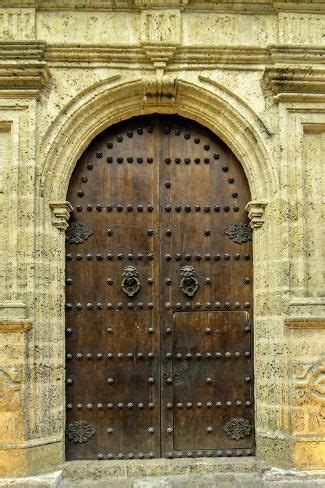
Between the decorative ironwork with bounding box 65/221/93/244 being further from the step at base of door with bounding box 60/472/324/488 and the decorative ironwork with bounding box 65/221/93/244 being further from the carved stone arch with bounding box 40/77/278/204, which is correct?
the step at base of door with bounding box 60/472/324/488

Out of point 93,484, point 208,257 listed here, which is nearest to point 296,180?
point 208,257

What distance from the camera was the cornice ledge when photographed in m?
3.96

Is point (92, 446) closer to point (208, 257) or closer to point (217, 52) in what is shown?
point (208, 257)

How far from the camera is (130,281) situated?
4.08 meters

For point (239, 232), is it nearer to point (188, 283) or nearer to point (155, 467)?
point (188, 283)

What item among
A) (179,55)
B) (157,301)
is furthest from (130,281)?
(179,55)

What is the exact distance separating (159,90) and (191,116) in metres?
0.33

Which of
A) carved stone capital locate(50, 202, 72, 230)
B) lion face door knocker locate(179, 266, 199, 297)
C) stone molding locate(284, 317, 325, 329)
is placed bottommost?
stone molding locate(284, 317, 325, 329)

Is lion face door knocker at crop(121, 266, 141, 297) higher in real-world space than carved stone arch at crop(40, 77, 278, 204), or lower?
lower

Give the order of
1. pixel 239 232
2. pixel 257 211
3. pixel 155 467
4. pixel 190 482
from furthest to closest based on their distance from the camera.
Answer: pixel 239 232, pixel 257 211, pixel 155 467, pixel 190 482

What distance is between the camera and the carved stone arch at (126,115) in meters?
4.00

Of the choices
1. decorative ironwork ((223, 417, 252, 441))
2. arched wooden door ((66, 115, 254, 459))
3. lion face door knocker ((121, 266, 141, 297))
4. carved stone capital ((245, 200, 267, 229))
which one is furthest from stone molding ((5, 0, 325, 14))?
decorative ironwork ((223, 417, 252, 441))

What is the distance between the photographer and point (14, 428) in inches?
146

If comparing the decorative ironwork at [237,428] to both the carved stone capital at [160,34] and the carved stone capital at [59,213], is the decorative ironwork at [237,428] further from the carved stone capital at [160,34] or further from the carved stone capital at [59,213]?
the carved stone capital at [160,34]
